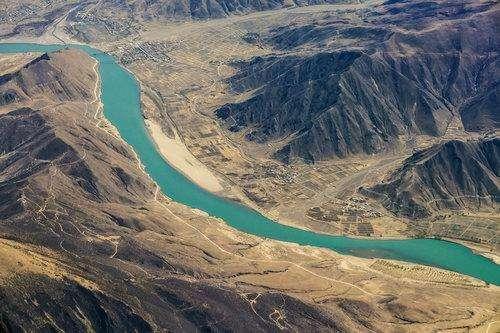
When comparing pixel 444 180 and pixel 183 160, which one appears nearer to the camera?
pixel 444 180

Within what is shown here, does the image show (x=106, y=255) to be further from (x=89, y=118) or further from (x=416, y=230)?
(x=89, y=118)

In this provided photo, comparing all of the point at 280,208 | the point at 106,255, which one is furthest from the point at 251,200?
the point at 106,255

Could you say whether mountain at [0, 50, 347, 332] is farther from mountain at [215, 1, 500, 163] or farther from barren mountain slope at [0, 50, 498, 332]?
mountain at [215, 1, 500, 163]

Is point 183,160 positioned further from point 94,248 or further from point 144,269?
point 144,269

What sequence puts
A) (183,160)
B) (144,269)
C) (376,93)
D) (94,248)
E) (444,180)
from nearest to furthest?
(144,269), (94,248), (444,180), (183,160), (376,93)

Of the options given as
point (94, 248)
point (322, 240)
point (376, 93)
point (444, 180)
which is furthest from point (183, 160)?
point (444, 180)

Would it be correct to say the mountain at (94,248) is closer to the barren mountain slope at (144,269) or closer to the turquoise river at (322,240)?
the barren mountain slope at (144,269)
